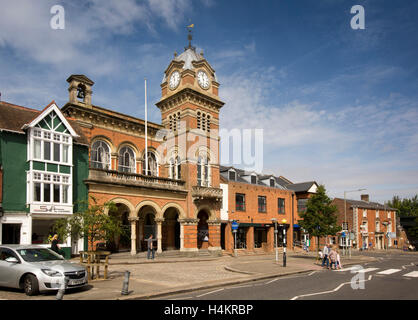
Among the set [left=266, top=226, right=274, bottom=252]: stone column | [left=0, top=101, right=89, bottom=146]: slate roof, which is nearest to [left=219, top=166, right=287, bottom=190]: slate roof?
[left=266, top=226, right=274, bottom=252]: stone column

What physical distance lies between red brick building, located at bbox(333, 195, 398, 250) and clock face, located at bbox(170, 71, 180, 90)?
3561cm

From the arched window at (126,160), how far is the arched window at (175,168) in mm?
3902

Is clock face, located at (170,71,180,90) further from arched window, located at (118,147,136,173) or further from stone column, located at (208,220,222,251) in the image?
stone column, located at (208,220,222,251)

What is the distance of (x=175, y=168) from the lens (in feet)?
112

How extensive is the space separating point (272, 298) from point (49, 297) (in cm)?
746

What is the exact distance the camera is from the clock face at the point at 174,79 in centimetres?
3506

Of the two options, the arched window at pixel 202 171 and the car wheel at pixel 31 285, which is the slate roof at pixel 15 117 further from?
the car wheel at pixel 31 285

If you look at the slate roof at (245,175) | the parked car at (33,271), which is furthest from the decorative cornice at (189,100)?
the parked car at (33,271)

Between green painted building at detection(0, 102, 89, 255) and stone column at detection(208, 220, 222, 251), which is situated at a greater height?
green painted building at detection(0, 102, 89, 255)

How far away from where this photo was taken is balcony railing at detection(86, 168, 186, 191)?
2642 cm

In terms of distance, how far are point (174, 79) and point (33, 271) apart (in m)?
26.5

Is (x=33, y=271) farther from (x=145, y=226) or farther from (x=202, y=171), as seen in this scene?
(x=202, y=171)
